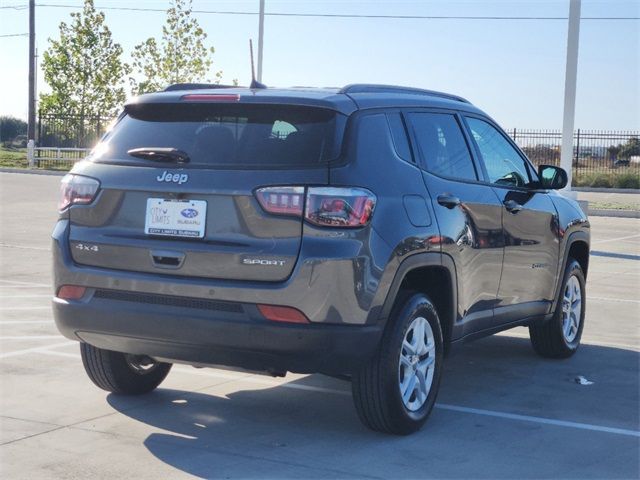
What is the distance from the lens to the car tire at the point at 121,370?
631 cm

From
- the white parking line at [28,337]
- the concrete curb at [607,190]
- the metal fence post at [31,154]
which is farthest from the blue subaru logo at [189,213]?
the metal fence post at [31,154]

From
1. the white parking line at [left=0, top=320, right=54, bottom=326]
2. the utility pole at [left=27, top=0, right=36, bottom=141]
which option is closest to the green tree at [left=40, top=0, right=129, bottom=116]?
the utility pole at [left=27, top=0, right=36, bottom=141]

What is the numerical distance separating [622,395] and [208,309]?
308 centimetres

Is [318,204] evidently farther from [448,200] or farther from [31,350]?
[31,350]

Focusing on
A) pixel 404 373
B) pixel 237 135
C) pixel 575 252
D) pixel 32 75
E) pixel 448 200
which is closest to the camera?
pixel 237 135

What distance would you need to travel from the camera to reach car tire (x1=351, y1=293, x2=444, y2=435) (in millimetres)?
5602

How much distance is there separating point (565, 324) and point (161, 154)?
391 cm

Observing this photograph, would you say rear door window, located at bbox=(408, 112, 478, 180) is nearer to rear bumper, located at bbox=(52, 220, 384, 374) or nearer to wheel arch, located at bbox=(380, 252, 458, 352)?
wheel arch, located at bbox=(380, 252, 458, 352)

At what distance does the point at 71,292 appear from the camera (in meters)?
5.68

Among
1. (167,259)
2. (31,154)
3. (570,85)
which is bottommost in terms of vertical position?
(31,154)

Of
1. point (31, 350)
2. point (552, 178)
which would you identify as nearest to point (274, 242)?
point (552, 178)

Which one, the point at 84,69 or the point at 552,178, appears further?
the point at 84,69

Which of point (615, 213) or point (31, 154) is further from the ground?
point (31, 154)

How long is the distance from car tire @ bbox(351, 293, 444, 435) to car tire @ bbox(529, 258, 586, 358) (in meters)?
2.14
